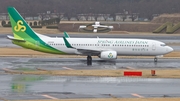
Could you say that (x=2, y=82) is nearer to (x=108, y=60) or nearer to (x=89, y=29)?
(x=108, y=60)

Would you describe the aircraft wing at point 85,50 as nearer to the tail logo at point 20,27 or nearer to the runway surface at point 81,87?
the tail logo at point 20,27

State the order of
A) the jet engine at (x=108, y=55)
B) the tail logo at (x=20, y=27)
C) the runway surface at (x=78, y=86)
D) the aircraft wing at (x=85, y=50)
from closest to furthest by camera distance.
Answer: the runway surface at (x=78, y=86) < the jet engine at (x=108, y=55) < the aircraft wing at (x=85, y=50) < the tail logo at (x=20, y=27)

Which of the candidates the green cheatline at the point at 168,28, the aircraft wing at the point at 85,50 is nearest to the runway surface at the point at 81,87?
the aircraft wing at the point at 85,50

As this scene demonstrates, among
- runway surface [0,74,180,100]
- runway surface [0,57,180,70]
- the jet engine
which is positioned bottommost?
runway surface [0,74,180,100]

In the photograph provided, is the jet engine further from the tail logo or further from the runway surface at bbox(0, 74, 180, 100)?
the runway surface at bbox(0, 74, 180, 100)

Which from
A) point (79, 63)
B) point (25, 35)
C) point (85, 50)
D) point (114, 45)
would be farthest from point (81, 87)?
point (25, 35)

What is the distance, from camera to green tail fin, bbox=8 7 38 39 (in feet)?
178

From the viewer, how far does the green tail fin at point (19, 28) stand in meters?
54.2

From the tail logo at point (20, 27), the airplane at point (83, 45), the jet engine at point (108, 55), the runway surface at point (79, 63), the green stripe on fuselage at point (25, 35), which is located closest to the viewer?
the runway surface at point (79, 63)

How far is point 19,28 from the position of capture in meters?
54.3

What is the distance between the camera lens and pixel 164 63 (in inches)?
2068

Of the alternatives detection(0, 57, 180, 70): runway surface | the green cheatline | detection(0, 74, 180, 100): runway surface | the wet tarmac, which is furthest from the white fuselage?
the green cheatline

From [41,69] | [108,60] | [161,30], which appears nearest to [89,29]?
[161,30]

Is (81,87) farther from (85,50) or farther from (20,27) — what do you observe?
(20,27)
